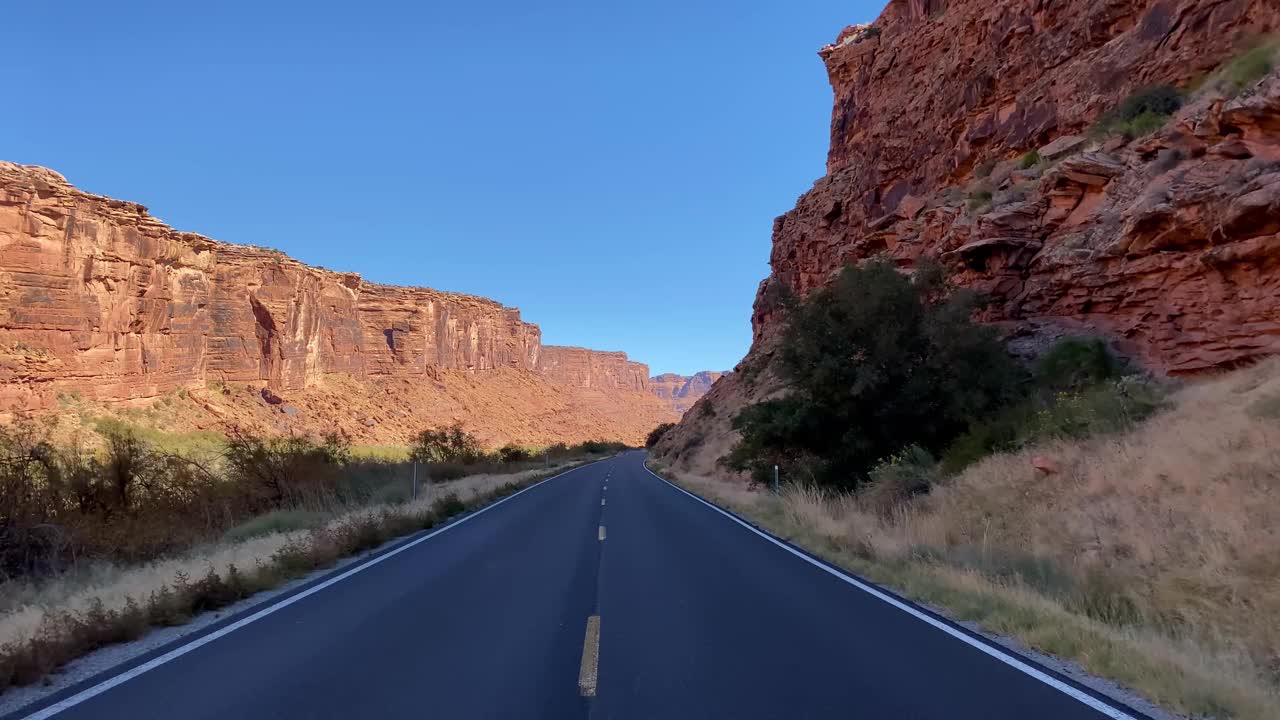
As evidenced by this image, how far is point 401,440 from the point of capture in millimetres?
80250

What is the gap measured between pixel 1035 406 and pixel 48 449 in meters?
20.8

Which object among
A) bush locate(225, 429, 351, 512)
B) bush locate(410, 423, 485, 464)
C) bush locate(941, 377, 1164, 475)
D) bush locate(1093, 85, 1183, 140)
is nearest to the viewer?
bush locate(941, 377, 1164, 475)

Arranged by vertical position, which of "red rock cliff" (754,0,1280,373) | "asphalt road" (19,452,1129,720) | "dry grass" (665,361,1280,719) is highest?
"red rock cliff" (754,0,1280,373)

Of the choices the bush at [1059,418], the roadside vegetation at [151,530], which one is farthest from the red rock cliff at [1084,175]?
the roadside vegetation at [151,530]

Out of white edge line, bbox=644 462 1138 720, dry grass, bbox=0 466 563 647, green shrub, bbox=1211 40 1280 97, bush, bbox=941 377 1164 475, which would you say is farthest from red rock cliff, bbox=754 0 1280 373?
dry grass, bbox=0 466 563 647

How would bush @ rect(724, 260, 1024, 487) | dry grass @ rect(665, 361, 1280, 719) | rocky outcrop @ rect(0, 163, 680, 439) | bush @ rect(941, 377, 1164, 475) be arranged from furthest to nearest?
rocky outcrop @ rect(0, 163, 680, 439), bush @ rect(724, 260, 1024, 487), bush @ rect(941, 377, 1164, 475), dry grass @ rect(665, 361, 1280, 719)

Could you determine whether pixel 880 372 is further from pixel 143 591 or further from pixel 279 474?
pixel 279 474

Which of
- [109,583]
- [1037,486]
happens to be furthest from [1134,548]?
[109,583]

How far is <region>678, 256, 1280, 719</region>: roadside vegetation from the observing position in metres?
6.14

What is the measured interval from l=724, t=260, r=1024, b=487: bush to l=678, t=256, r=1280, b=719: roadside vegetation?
5 centimetres

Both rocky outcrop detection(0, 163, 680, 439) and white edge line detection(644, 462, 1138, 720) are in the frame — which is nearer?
white edge line detection(644, 462, 1138, 720)

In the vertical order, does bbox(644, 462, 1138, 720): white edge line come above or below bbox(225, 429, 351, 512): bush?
below

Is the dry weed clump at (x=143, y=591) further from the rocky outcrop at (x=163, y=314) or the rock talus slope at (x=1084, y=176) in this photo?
the rocky outcrop at (x=163, y=314)

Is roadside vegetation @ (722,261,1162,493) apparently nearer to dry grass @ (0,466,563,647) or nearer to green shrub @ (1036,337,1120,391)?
green shrub @ (1036,337,1120,391)
